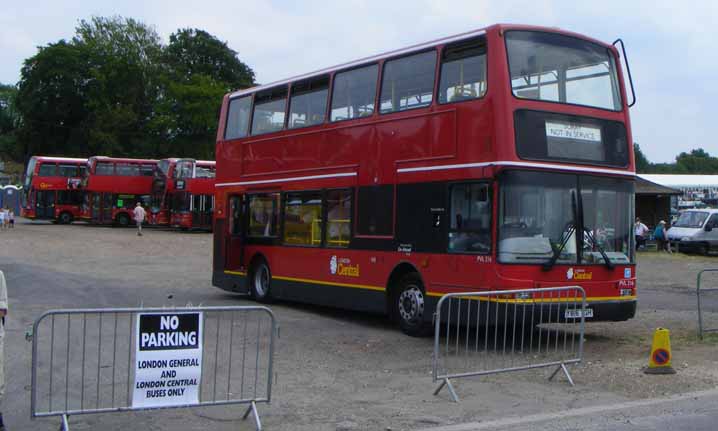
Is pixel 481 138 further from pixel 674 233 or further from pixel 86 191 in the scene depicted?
pixel 86 191

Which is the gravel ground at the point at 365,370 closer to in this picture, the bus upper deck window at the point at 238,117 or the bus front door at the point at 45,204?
the bus upper deck window at the point at 238,117

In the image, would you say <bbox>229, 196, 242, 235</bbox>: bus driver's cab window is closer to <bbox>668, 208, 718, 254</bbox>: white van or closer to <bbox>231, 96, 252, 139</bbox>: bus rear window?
<bbox>231, 96, 252, 139</bbox>: bus rear window

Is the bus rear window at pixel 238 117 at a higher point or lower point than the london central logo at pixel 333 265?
higher

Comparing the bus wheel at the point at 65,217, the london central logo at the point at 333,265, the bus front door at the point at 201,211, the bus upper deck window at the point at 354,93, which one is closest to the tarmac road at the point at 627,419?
the london central logo at the point at 333,265

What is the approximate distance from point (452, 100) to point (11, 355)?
722cm

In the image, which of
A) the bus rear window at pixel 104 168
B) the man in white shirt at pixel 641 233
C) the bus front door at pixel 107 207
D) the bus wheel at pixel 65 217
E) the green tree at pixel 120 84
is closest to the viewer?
the man in white shirt at pixel 641 233

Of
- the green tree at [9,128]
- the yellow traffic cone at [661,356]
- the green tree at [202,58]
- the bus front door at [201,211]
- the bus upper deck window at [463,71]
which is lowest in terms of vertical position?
the yellow traffic cone at [661,356]

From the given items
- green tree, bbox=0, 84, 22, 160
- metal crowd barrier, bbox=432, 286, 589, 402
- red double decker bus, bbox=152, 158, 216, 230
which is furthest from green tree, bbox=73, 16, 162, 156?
metal crowd barrier, bbox=432, 286, 589, 402

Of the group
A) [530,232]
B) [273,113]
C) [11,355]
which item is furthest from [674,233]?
[11,355]

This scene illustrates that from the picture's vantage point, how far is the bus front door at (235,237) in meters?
18.4

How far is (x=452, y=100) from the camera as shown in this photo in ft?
41.3

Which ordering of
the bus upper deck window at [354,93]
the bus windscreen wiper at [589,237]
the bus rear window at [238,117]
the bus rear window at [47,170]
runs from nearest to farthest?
1. the bus windscreen wiper at [589,237]
2. the bus upper deck window at [354,93]
3. the bus rear window at [238,117]
4. the bus rear window at [47,170]

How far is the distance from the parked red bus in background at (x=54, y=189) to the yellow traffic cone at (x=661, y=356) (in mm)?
51322

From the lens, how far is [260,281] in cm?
1792
